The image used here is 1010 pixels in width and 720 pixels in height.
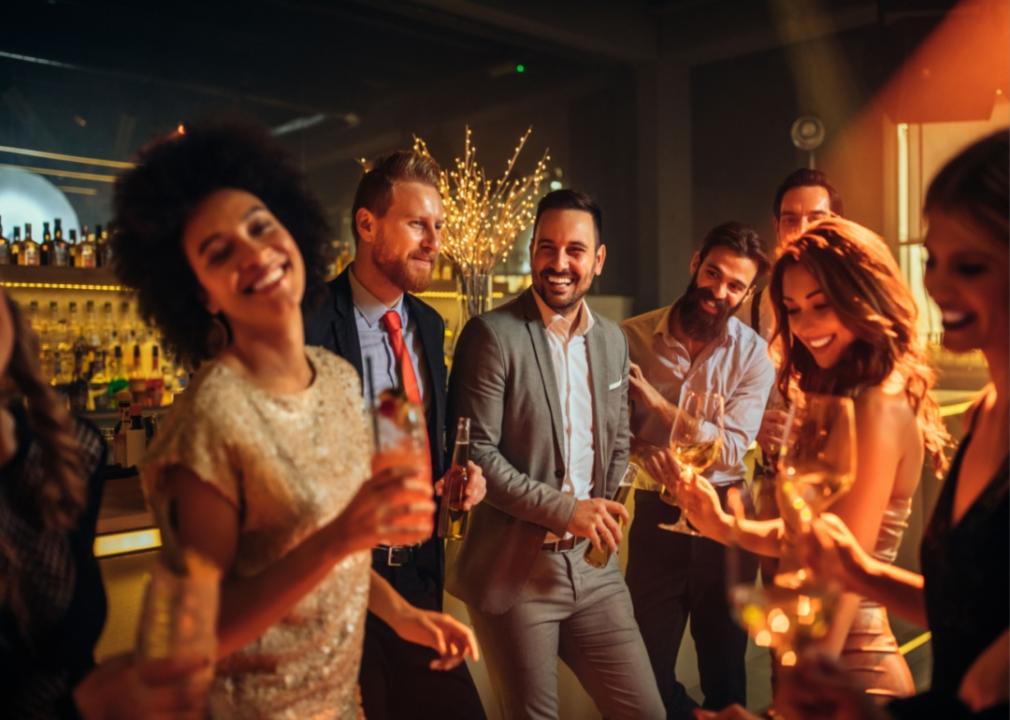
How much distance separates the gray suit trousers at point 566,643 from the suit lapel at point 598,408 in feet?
0.69

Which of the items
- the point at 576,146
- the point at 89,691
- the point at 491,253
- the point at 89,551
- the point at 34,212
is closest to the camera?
the point at 89,691

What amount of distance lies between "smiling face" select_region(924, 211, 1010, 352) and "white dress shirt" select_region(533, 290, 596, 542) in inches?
51.8

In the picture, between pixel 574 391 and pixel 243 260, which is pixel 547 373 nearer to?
pixel 574 391

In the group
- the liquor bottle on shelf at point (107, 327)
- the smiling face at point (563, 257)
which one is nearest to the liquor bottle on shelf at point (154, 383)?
the liquor bottle on shelf at point (107, 327)

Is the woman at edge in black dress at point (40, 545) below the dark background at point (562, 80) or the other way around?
below

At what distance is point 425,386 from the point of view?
2.43 metres

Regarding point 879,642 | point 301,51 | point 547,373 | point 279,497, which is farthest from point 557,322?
point 301,51

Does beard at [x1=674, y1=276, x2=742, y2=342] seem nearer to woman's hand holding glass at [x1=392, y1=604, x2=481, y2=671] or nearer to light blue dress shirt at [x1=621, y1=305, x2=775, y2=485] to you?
light blue dress shirt at [x1=621, y1=305, x2=775, y2=485]

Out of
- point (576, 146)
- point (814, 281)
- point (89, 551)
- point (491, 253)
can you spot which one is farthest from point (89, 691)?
point (576, 146)

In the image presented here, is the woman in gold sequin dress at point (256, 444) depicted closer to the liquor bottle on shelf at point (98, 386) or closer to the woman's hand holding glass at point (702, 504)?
the woman's hand holding glass at point (702, 504)

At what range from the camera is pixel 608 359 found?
8.61ft

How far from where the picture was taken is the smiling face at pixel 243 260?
1207mm

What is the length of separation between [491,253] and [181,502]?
2998 millimetres

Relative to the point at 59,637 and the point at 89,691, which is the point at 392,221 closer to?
the point at 59,637
